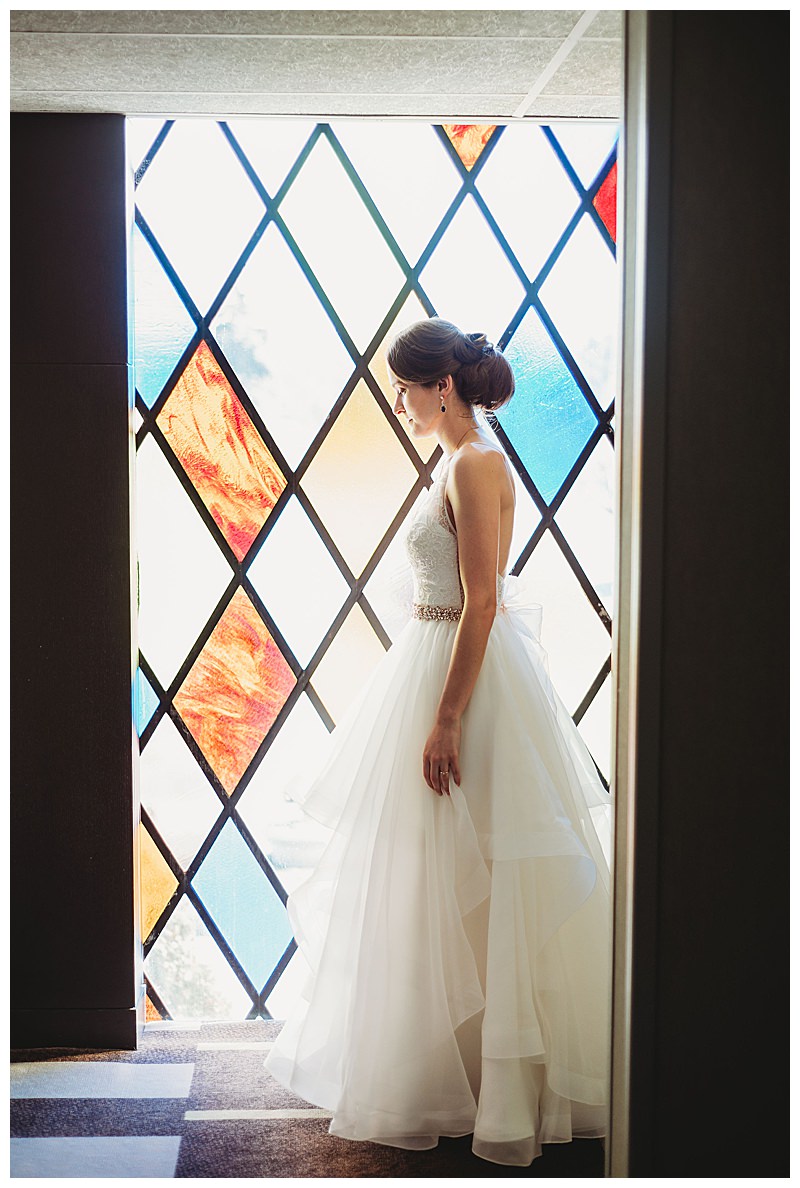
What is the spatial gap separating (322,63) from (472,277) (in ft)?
1.90

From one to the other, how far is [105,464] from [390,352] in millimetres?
651

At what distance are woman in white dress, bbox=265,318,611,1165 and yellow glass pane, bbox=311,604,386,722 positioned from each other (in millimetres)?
340

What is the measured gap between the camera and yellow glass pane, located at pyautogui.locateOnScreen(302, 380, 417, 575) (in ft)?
7.27

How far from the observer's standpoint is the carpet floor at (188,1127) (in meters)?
1.64

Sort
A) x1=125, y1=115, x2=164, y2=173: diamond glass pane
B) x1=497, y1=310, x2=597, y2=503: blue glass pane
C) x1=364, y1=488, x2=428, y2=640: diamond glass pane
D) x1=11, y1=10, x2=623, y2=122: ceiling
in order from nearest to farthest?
x1=11, y1=10, x2=623, y2=122: ceiling → x1=364, y1=488, x2=428, y2=640: diamond glass pane → x1=125, y1=115, x2=164, y2=173: diamond glass pane → x1=497, y1=310, x2=597, y2=503: blue glass pane

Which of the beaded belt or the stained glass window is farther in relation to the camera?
the stained glass window

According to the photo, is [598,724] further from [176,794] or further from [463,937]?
[176,794]

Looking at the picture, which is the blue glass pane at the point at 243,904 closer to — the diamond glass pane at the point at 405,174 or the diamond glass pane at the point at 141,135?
the diamond glass pane at the point at 405,174

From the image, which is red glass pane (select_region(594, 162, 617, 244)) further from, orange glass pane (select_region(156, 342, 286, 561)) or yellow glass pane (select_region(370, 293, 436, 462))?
orange glass pane (select_region(156, 342, 286, 561))

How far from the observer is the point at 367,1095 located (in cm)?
165

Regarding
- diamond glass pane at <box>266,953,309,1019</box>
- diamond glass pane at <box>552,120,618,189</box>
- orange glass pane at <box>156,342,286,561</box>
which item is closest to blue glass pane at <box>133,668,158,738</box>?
orange glass pane at <box>156,342,286,561</box>

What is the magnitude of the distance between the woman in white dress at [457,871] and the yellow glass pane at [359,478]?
12.7 inches

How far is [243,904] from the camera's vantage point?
226 centimetres

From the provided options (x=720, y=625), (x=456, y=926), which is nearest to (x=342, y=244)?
(x=720, y=625)
